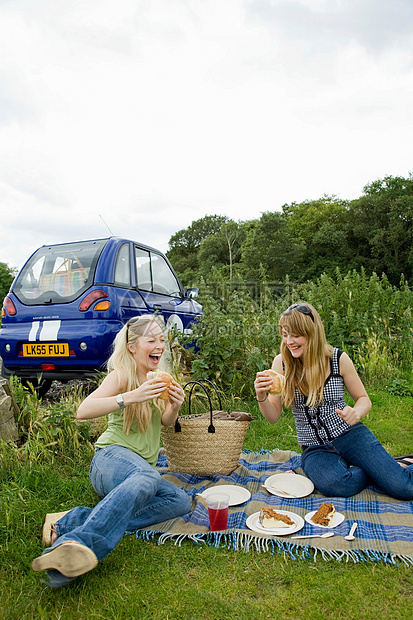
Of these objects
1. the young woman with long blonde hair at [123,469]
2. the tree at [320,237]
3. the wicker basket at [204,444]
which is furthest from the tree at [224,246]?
the young woman with long blonde hair at [123,469]

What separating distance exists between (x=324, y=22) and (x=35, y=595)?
25.4 feet

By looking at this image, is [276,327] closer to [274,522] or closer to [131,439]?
[131,439]

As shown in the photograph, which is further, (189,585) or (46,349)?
(46,349)

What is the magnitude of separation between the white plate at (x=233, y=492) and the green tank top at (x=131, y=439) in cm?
43

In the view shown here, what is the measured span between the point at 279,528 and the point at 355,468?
796 millimetres

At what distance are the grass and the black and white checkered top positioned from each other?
985 millimetres

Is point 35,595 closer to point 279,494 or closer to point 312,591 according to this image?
point 312,591

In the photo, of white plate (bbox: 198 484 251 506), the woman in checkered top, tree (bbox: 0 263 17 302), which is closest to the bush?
the woman in checkered top

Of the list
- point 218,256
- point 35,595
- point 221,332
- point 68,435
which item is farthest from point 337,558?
point 218,256

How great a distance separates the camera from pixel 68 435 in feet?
11.4

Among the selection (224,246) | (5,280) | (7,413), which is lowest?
(7,413)

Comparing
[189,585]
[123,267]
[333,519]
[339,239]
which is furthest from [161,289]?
[339,239]

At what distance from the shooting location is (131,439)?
277 cm

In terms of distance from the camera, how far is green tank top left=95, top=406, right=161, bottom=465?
275cm
